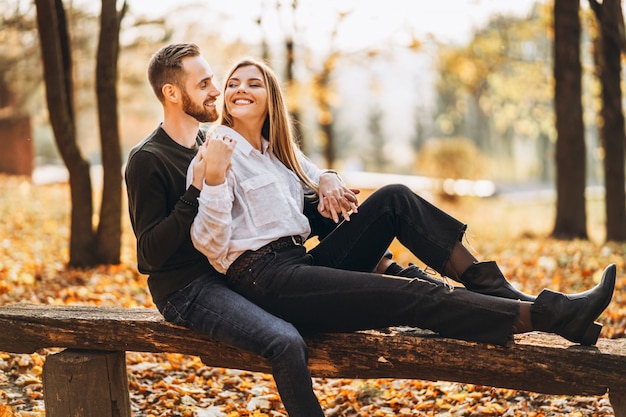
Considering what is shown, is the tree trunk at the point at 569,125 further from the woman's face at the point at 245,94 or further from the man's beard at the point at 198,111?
the man's beard at the point at 198,111

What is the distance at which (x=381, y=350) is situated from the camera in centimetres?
322

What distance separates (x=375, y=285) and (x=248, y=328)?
2.01ft

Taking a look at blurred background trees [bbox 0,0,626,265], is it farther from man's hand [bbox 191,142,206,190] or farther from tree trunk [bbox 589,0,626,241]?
man's hand [bbox 191,142,206,190]

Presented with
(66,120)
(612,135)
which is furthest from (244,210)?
(612,135)

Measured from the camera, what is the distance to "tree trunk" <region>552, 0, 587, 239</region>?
32.1 feet

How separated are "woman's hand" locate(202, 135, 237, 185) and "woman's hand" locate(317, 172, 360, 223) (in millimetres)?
699

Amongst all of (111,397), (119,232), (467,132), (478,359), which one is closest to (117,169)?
(119,232)

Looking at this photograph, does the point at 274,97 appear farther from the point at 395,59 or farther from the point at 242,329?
the point at 395,59

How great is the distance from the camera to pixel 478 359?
121 inches

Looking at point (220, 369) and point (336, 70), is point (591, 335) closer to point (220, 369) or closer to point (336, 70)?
point (220, 369)

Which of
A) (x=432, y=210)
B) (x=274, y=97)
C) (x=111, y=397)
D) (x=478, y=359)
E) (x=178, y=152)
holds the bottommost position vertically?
(x=111, y=397)

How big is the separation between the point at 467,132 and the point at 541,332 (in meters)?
61.3

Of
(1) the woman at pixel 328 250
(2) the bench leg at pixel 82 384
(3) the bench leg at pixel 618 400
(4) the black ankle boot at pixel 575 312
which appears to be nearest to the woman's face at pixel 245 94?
(1) the woman at pixel 328 250

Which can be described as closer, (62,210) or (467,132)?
(62,210)
